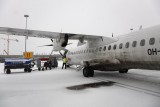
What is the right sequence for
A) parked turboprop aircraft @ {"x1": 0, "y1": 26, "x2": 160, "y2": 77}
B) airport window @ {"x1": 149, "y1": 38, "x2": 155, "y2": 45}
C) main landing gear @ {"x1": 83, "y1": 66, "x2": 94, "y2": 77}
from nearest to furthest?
airport window @ {"x1": 149, "y1": 38, "x2": 155, "y2": 45} < parked turboprop aircraft @ {"x1": 0, "y1": 26, "x2": 160, "y2": 77} < main landing gear @ {"x1": 83, "y1": 66, "x2": 94, "y2": 77}

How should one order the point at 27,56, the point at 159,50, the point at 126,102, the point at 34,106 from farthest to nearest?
the point at 27,56
the point at 159,50
the point at 126,102
the point at 34,106

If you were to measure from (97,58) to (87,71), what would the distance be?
4.54 ft

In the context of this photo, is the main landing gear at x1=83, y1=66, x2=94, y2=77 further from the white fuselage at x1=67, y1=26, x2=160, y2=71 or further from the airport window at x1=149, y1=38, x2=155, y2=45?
the airport window at x1=149, y1=38, x2=155, y2=45

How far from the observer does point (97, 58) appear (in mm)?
13125

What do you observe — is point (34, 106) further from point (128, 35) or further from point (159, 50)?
point (128, 35)

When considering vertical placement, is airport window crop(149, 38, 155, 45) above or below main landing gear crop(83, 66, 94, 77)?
above

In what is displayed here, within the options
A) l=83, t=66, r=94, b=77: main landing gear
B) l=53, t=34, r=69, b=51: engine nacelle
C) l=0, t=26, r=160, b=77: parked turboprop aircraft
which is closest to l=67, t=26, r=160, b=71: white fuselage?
l=0, t=26, r=160, b=77: parked turboprop aircraft

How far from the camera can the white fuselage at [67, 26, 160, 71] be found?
836 cm

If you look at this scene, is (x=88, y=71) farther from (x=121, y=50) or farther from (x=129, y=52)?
(x=129, y=52)

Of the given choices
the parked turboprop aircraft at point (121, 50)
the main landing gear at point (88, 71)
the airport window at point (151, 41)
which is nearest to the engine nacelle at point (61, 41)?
the parked turboprop aircraft at point (121, 50)

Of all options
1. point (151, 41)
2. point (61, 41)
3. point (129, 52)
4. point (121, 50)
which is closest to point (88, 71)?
point (61, 41)

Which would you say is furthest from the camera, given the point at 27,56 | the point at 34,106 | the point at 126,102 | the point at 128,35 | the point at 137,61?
the point at 27,56

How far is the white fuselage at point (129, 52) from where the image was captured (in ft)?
27.4

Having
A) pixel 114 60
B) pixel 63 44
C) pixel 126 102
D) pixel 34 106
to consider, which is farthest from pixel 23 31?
pixel 126 102
